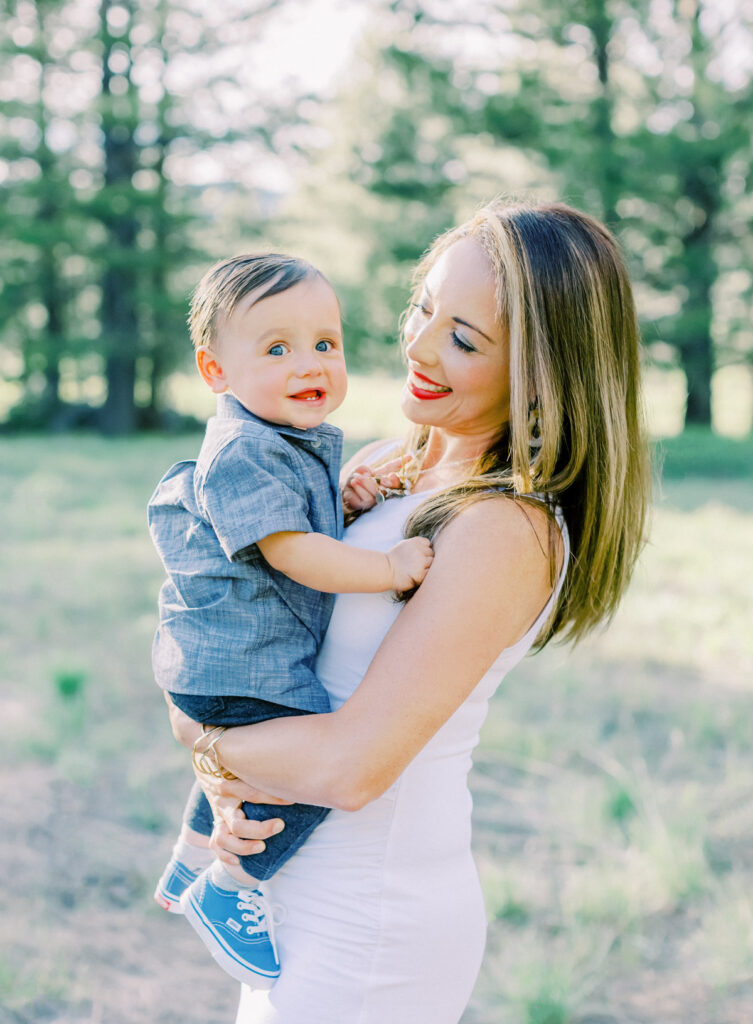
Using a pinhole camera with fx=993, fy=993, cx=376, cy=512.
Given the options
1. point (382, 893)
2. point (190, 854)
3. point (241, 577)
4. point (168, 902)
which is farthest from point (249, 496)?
point (168, 902)

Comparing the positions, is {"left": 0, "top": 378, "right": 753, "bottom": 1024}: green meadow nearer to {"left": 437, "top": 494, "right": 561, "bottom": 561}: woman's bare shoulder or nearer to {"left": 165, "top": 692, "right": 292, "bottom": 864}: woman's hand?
{"left": 437, "top": 494, "right": 561, "bottom": 561}: woman's bare shoulder

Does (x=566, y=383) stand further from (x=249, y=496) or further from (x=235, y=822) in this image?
(x=235, y=822)

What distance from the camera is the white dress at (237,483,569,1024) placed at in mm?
A: 1422

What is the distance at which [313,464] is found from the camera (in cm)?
159

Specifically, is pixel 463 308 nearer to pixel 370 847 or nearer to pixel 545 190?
pixel 370 847

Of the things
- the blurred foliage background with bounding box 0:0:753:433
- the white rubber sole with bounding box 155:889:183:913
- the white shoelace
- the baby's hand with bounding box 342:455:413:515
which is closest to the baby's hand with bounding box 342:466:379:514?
the baby's hand with bounding box 342:455:413:515

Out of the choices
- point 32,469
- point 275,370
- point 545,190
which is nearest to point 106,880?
point 275,370

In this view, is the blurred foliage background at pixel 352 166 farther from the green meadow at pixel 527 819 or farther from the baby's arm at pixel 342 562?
the baby's arm at pixel 342 562

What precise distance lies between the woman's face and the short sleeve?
0.93ft

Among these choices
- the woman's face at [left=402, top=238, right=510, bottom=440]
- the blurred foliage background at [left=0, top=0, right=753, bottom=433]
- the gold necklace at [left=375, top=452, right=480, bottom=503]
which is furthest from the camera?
the blurred foliage background at [left=0, top=0, right=753, bottom=433]

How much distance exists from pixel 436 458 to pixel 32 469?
11.0 meters

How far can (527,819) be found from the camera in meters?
3.57

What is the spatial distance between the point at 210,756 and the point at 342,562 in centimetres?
36

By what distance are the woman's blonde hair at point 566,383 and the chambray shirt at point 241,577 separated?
0.68 ft
